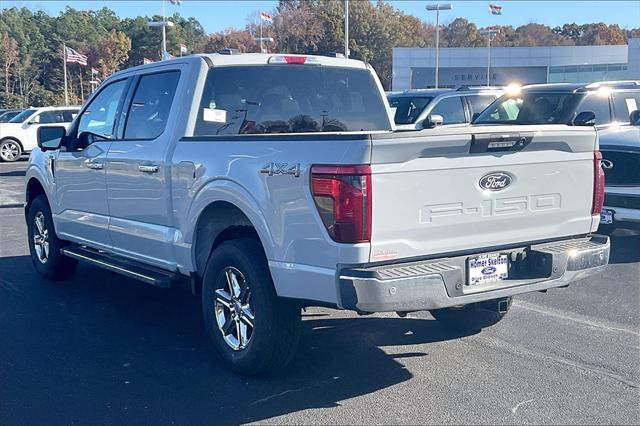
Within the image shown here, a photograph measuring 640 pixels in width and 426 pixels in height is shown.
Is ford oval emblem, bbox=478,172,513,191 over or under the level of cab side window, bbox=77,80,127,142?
under

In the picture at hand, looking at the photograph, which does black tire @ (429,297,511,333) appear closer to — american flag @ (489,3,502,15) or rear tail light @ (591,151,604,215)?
rear tail light @ (591,151,604,215)

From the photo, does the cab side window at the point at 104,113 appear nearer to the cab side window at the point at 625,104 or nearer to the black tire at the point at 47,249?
the black tire at the point at 47,249

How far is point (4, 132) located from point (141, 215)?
19517mm

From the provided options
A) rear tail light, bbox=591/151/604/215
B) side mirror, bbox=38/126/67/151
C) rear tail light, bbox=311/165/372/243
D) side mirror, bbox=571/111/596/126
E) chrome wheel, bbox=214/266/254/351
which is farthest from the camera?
side mirror, bbox=571/111/596/126

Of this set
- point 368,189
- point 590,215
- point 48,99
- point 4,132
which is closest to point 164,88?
point 368,189

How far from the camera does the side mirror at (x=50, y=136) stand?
24.8 feet

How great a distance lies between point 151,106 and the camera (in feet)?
20.0

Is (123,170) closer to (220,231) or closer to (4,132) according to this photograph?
(220,231)

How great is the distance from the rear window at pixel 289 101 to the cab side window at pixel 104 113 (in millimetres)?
1316

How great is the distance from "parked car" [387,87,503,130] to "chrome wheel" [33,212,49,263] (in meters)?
7.38

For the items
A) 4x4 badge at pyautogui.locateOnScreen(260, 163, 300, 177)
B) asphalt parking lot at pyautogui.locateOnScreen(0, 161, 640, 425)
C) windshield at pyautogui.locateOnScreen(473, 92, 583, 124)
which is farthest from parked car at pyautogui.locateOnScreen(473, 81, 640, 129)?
4x4 badge at pyautogui.locateOnScreen(260, 163, 300, 177)

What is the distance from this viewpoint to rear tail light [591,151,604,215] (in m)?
4.98

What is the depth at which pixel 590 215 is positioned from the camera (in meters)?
5.05

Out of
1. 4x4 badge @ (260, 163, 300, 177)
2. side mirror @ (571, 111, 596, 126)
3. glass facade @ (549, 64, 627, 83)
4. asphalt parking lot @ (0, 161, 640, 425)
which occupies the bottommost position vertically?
asphalt parking lot @ (0, 161, 640, 425)
